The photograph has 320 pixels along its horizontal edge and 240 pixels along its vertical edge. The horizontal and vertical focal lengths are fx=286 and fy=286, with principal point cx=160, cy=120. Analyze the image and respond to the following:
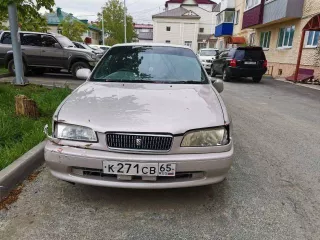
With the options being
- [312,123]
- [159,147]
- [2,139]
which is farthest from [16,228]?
[312,123]

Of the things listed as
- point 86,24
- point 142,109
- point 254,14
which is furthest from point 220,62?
point 86,24

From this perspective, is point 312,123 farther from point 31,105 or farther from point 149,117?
point 31,105

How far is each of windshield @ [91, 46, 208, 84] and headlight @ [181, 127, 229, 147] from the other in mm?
1249

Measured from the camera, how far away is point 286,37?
A: 56.4 ft

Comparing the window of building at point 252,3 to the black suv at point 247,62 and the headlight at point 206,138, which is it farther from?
the headlight at point 206,138

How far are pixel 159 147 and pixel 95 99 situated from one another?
3.20 feet

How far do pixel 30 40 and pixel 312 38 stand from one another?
43.3 ft

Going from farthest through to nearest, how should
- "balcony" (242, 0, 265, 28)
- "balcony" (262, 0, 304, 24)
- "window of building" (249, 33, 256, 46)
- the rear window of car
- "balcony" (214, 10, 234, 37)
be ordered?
"balcony" (214, 10, 234, 37) → "window of building" (249, 33, 256, 46) → "balcony" (242, 0, 265, 28) → "balcony" (262, 0, 304, 24) → the rear window of car

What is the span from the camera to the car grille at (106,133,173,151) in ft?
8.04

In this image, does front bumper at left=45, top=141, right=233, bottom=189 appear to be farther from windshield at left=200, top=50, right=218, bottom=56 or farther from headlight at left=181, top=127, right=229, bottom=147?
windshield at left=200, top=50, right=218, bottom=56

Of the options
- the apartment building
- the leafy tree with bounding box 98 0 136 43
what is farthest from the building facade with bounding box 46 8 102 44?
the apartment building

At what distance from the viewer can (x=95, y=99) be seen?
3.02m

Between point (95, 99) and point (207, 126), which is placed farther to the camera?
point (95, 99)

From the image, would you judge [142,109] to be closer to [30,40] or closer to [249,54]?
[30,40]
